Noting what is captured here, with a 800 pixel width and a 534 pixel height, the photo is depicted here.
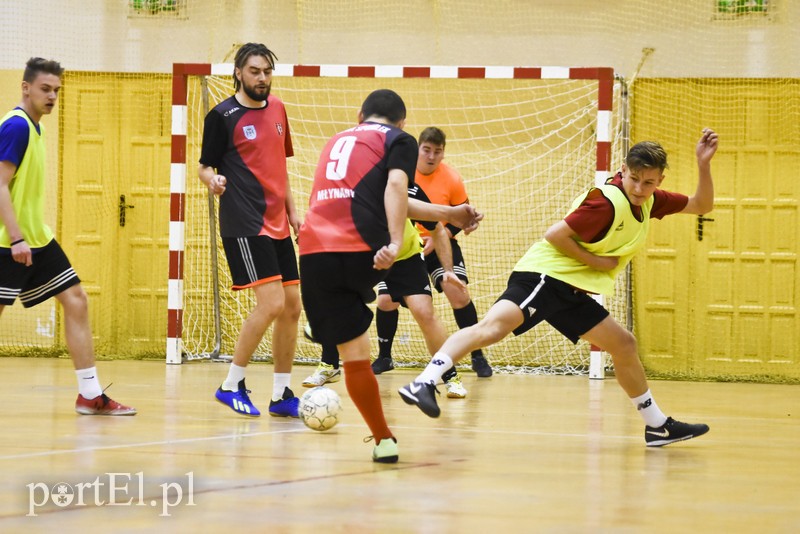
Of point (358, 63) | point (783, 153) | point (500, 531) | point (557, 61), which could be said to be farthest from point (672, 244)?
point (500, 531)

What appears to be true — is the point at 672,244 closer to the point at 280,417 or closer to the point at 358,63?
the point at 358,63

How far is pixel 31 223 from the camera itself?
582 cm

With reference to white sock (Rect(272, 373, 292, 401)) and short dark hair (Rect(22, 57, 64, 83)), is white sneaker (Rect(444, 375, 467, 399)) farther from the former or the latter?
short dark hair (Rect(22, 57, 64, 83))

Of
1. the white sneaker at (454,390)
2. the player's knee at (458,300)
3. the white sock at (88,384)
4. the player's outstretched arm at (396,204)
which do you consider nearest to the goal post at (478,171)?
the player's knee at (458,300)

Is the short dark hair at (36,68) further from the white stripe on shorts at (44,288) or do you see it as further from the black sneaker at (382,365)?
the black sneaker at (382,365)

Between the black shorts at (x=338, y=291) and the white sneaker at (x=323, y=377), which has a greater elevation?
the black shorts at (x=338, y=291)

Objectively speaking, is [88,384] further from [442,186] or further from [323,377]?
[442,186]

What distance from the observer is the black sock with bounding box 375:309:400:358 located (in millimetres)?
9766

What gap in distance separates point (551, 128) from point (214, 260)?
12.7ft

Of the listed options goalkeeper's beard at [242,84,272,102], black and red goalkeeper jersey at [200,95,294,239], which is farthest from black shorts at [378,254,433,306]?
goalkeeper's beard at [242,84,272,102]

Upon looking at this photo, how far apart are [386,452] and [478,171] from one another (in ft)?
23.5

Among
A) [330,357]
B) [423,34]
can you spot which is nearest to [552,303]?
[330,357]

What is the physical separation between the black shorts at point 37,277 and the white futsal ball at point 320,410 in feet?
4.70

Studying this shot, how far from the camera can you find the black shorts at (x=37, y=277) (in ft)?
18.9
